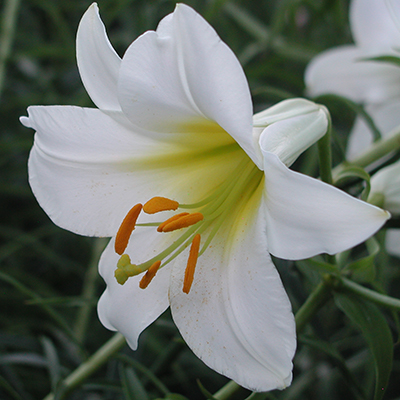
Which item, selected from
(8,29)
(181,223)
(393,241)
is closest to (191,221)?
(181,223)

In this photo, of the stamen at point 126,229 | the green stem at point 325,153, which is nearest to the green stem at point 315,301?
the green stem at point 325,153

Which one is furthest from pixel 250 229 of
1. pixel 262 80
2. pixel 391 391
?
pixel 262 80

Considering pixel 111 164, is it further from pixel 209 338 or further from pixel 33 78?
pixel 33 78

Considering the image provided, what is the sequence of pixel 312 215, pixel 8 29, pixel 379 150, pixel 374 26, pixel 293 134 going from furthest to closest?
pixel 8 29 < pixel 374 26 < pixel 379 150 < pixel 293 134 < pixel 312 215

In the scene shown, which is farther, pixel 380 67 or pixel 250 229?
pixel 380 67

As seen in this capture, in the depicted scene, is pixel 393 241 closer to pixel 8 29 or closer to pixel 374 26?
pixel 374 26

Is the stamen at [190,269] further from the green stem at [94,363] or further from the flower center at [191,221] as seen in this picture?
the green stem at [94,363]
